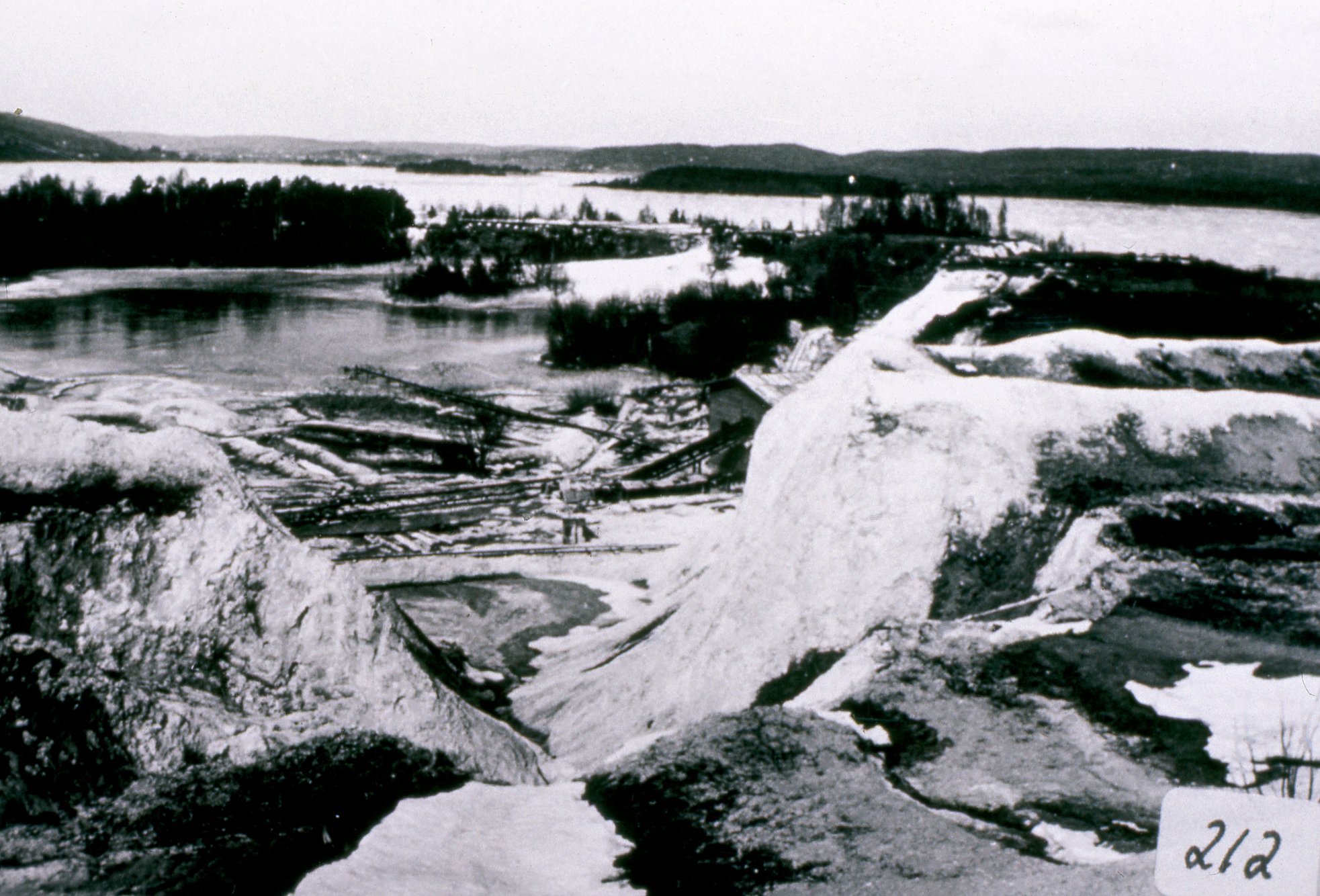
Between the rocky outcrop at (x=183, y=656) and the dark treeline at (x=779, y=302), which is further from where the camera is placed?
the dark treeline at (x=779, y=302)

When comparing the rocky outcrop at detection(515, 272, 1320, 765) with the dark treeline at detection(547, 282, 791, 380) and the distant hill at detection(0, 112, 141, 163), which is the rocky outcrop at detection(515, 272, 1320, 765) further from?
the dark treeline at detection(547, 282, 791, 380)

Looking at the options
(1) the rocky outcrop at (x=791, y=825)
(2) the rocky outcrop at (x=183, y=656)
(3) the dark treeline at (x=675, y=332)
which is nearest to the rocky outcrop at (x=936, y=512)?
(1) the rocky outcrop at (x=791, y=825)

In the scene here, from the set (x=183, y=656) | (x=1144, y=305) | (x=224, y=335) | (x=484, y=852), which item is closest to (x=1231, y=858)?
(x=484, y=852)

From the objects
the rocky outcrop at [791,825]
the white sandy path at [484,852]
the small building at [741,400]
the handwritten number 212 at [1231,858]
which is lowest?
the small building at [741,400]

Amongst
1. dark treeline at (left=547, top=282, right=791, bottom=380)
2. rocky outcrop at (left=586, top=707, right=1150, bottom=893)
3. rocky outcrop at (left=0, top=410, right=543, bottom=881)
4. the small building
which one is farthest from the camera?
dark treeline at (left=547, top=282, right=791, bottom=380)

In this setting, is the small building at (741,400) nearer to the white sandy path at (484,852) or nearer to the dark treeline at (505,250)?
the dark treeline at (505,250)

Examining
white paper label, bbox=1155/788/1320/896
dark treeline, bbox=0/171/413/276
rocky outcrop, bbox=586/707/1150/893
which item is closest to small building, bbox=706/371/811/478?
dark treeline, bbox=0/171/413/276
